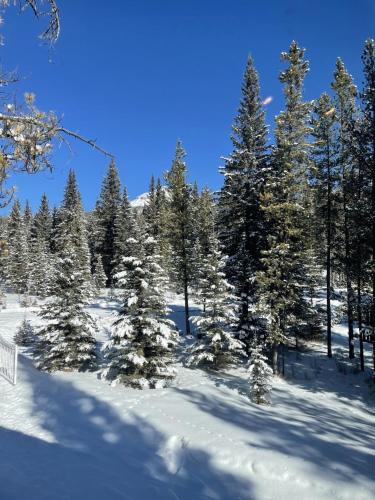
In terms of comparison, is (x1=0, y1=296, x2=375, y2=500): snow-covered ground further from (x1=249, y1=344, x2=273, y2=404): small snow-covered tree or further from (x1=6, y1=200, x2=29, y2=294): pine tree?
(x1=6, y1=200, x2=29, y2=294): pine tree

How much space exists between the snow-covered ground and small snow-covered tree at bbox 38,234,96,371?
4.83 feet

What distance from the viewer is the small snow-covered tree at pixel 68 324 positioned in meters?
16.1

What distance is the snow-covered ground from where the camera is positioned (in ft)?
20.9

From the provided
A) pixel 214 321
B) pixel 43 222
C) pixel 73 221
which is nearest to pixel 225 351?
pixel 214 321

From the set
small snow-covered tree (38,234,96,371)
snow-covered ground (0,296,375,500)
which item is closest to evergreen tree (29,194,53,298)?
small snow-covered tree (38,234,96,371)

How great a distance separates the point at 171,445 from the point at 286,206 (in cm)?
1425

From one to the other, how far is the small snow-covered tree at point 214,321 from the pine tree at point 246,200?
1.46 m

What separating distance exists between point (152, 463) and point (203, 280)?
1308cm

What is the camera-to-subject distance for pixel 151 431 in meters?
8.99

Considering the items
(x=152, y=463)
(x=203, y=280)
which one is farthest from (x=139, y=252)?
(x=152, y=463)

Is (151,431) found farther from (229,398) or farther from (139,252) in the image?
(139,252)

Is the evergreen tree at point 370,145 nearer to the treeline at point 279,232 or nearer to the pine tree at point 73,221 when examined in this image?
the treeline at point 279,232

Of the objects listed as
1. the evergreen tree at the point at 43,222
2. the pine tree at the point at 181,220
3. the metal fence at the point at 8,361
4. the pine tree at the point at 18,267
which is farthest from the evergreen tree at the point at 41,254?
the metal fence at the point at 8,361

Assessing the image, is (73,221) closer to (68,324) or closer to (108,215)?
(108,215)
